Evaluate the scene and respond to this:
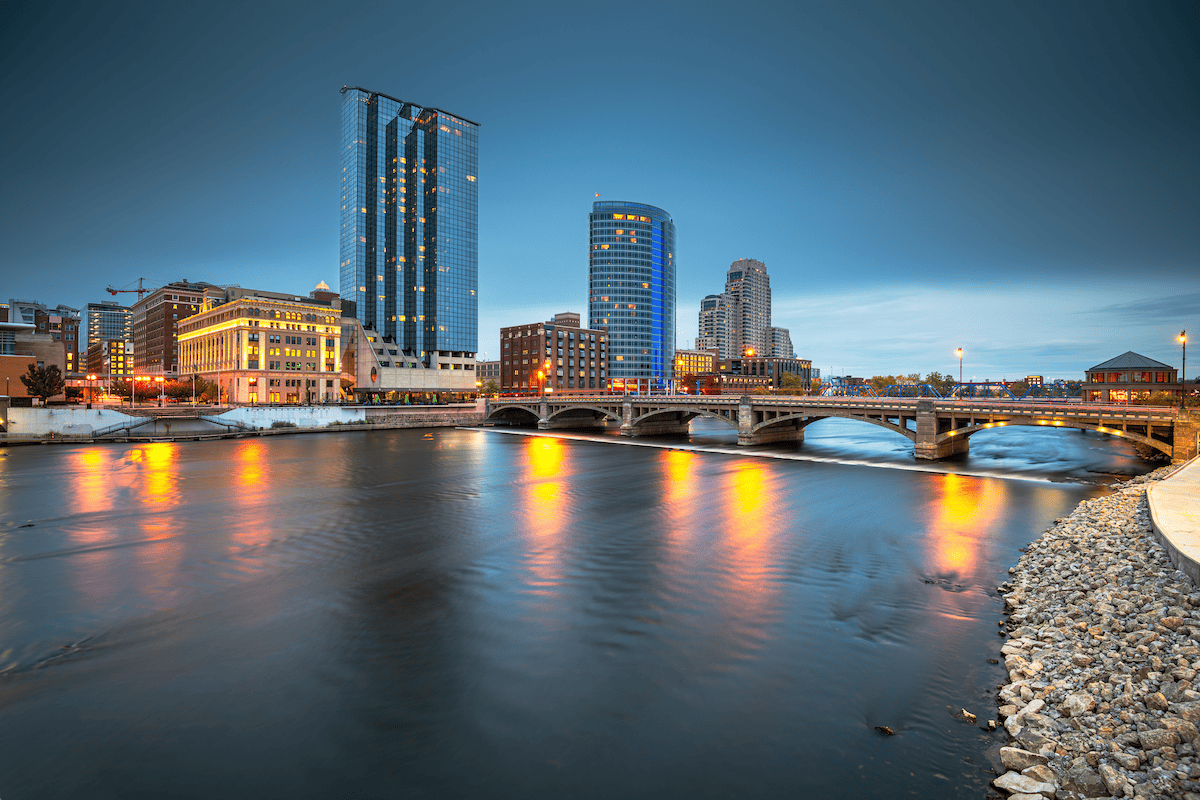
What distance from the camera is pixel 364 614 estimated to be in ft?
51.9

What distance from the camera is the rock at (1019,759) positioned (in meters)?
8.04

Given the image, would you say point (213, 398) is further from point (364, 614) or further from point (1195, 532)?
point (1195, 532)

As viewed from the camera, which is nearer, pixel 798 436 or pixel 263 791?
pixel 263 791

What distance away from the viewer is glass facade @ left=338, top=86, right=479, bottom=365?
503 feet

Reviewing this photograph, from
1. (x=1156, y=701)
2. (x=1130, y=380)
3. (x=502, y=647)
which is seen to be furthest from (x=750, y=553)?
(x=1130, y=380)

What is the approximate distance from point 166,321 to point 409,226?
8666 centimetres

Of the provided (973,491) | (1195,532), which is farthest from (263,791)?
(973,491)

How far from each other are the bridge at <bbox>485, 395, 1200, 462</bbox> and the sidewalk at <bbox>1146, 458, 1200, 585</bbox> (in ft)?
69.4

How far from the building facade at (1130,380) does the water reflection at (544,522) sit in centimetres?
7999

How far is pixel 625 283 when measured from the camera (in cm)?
19062

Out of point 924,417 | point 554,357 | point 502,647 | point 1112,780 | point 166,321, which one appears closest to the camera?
point 1112,780

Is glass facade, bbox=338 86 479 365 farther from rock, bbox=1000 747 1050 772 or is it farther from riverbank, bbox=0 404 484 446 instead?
rock, bbox=1000 747 1050 772

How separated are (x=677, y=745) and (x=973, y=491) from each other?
34897 millimetres

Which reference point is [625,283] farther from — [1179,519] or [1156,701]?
[1156,701]
